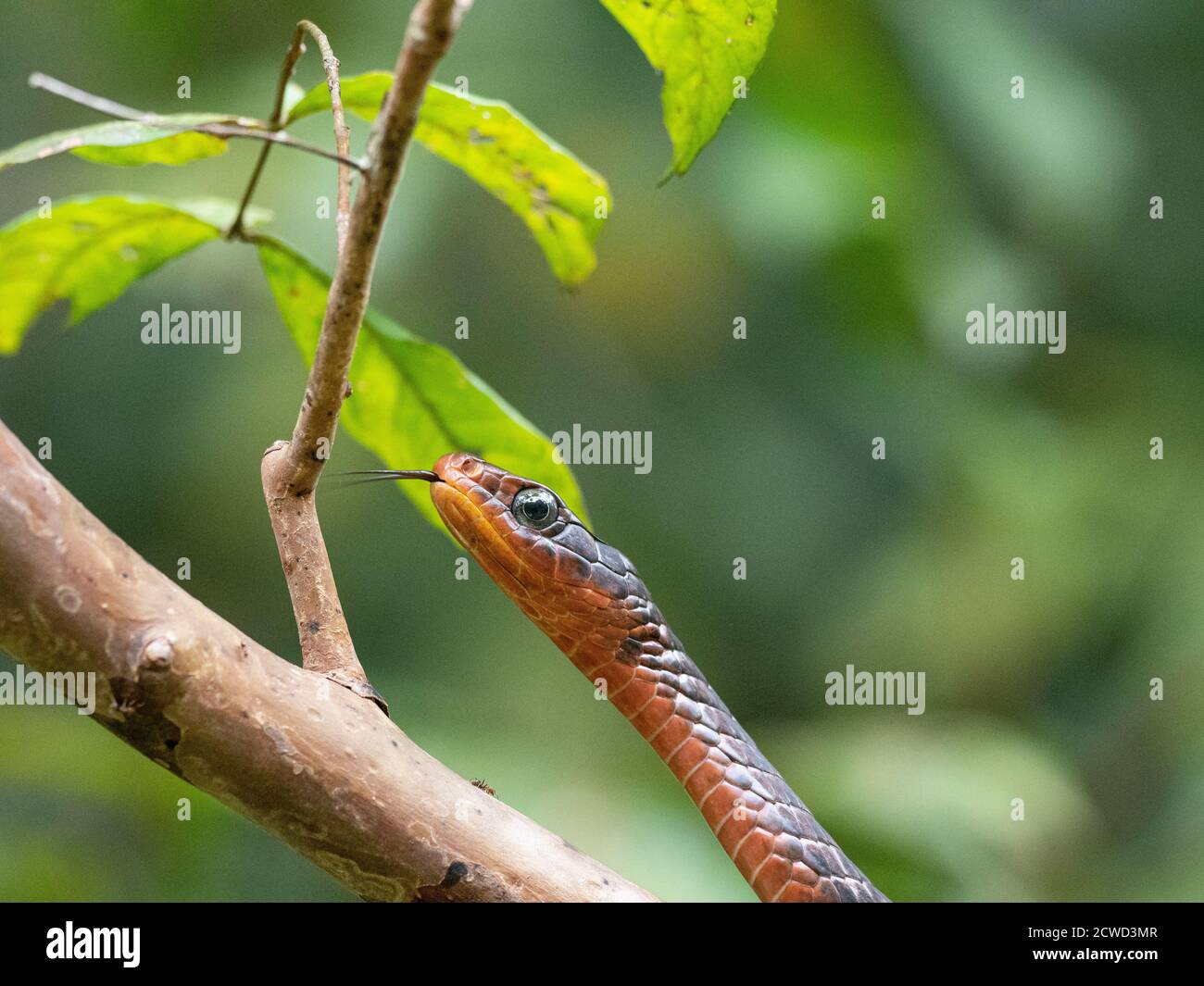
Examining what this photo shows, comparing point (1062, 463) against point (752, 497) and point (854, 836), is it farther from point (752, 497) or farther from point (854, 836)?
point (854, 836)

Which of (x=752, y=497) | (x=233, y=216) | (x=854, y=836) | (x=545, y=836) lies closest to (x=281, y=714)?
(x=545, y=836)

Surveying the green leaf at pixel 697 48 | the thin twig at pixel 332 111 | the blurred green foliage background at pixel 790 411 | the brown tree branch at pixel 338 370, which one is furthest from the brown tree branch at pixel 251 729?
the blurred green foliage background at pixel 790 411

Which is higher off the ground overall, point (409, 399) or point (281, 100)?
point (281, 100)

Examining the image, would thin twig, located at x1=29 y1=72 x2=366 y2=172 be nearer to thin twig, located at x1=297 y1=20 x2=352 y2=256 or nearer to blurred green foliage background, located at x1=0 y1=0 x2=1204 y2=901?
thin twig, located at x1=297 y1=20 x2=352 y2=256

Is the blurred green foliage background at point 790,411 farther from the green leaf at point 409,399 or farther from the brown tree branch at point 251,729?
the brown tree branch at point 251,729

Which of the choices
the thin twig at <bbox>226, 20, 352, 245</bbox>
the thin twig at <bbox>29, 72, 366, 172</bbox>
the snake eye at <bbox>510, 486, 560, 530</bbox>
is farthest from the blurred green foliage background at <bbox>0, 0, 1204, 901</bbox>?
the thin twig at <bbox>29, 72, 366, 172</bbox>

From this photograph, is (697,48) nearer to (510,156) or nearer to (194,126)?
(510,156)

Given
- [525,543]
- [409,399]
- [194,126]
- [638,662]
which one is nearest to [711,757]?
[638,662]
